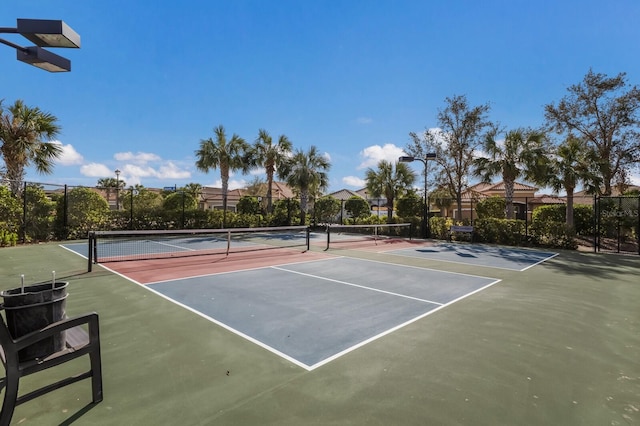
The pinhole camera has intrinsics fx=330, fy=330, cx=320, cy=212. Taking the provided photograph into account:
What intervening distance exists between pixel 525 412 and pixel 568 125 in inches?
1035

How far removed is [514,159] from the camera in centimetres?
1817

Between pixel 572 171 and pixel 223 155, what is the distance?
20423 millimetres

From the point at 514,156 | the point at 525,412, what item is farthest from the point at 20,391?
the point at 514,156

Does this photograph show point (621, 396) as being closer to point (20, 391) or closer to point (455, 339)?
point (455, 339)

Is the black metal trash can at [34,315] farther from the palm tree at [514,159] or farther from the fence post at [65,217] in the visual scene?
the palm tree at [514,159]

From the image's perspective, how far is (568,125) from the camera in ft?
74.3

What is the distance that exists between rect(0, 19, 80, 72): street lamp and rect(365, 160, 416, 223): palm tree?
72.2 ft

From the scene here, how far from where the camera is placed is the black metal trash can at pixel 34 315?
2408mm

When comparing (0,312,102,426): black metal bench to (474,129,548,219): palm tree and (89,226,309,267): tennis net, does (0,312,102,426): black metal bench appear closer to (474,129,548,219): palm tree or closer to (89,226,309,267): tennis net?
(89,226,309,267): tennis net

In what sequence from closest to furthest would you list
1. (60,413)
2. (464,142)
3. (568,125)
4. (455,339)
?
(60,413)
(455,339)
(464,142)
(568,125)

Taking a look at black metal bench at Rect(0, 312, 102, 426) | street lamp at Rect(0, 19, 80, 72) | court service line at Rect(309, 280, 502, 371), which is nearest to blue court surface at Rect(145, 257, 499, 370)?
court service line at Rect(309, 280, 502, 371)

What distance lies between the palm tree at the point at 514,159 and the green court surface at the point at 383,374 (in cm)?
1364

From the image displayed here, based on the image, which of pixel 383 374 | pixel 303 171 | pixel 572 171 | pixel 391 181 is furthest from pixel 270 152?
pixel 383 374

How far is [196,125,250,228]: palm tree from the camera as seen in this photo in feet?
74.5
